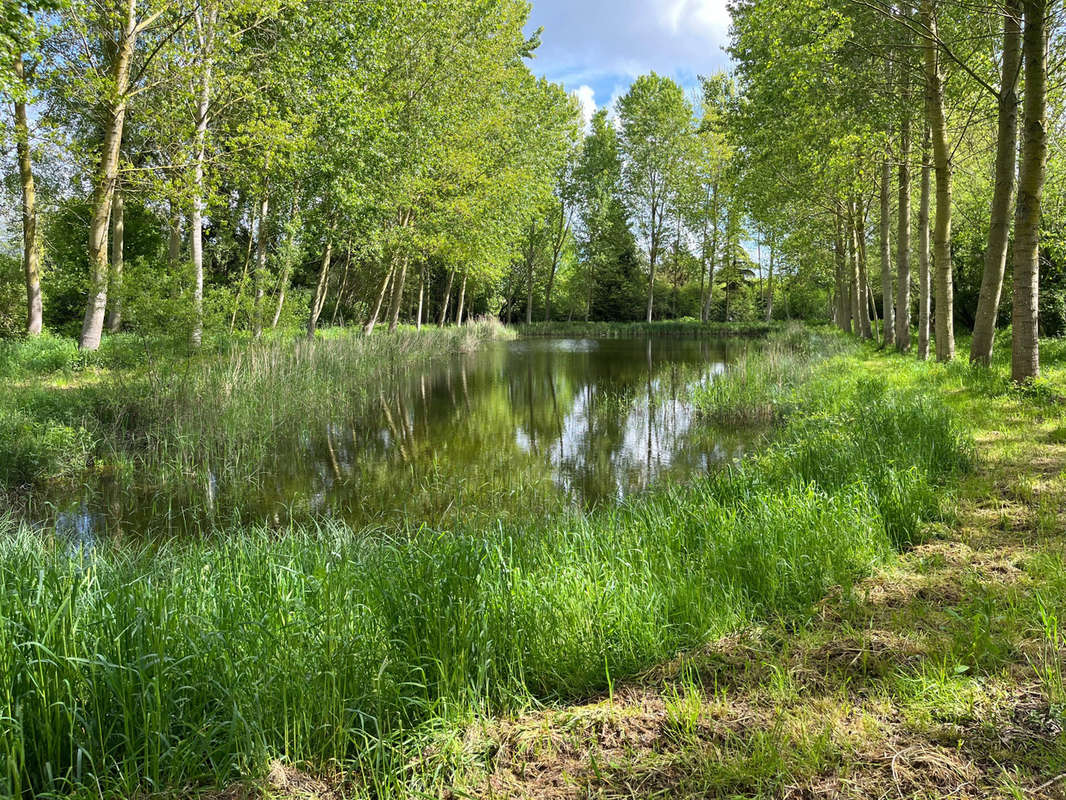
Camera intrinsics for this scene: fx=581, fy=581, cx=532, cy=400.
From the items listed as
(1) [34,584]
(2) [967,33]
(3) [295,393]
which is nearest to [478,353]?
(3) [295,393]

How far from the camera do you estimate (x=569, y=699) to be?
Result: 2.49m

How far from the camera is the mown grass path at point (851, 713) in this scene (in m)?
1.81

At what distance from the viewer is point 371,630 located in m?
2.60

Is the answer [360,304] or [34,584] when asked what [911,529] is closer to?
[34,584]

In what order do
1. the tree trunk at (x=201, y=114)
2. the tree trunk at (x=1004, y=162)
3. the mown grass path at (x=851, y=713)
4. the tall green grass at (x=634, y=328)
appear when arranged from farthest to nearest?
the tall green grass at (x=634, y=328) < the tree trunk at (x=201, y=114) < the tree trunk at (x=1004, y=162) < the mown grass path at (x=851, y=713)

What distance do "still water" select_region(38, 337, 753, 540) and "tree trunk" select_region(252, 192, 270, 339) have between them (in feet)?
9.42

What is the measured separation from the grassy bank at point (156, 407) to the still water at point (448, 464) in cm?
43

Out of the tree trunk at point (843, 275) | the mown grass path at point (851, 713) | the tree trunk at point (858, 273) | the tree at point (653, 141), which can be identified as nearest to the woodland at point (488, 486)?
the mown grass path at point (851, 713)

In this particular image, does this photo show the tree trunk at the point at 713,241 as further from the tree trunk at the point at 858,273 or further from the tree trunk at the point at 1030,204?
the tree trunk at the point at 1030,204

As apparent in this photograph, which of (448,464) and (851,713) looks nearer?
(851,713)

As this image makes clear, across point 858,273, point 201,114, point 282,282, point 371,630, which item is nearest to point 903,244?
point 858,273

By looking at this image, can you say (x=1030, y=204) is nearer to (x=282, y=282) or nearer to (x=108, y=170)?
(x=282, y=282)

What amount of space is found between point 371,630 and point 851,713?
1.95 metres

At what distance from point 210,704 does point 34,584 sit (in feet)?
4.22
